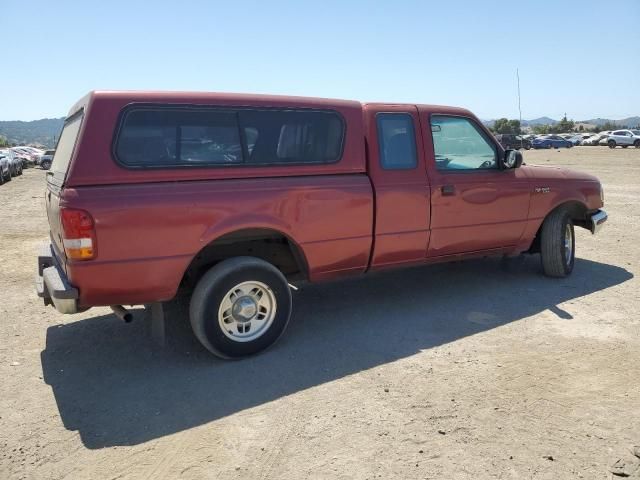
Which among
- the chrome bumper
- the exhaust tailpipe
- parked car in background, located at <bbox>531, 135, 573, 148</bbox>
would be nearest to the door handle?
the chrome bumper

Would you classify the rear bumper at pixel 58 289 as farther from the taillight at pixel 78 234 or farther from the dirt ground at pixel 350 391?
the dirt ground at pixel 350 391

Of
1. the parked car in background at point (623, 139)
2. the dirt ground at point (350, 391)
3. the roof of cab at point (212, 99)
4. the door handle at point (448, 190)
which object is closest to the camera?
the dirt ground at point (350, 391)

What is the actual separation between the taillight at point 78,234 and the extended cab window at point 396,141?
8.13 ft

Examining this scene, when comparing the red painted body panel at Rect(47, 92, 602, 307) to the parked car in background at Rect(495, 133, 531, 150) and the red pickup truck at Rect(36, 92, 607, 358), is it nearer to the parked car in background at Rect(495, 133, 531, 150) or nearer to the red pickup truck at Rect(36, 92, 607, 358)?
the red pickup truck at Rect(36, 92, 607, 358)

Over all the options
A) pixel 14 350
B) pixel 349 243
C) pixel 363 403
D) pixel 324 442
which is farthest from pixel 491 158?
pixel 14 350

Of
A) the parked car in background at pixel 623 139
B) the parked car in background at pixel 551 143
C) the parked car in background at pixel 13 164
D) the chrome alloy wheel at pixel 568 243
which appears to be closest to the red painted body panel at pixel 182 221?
the chrome alloy wheel at pixel 568 243

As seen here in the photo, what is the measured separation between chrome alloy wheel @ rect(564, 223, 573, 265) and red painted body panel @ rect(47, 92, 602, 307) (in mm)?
401

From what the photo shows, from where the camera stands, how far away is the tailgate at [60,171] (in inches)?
141

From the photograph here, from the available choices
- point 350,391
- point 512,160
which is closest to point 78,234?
point 350,391

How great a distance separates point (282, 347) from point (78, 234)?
182cm

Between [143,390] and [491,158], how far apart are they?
159 inches

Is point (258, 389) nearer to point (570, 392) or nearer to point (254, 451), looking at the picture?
point (254, 451)

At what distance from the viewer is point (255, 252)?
14.2 ft

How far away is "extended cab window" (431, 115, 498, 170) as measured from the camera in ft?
16.5
